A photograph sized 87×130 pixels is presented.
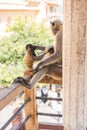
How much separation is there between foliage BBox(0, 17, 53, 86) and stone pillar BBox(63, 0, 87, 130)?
7868mm

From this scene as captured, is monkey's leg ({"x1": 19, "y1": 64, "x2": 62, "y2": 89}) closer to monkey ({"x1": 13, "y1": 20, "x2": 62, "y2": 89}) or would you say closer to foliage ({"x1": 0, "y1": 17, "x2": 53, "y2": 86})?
monkey ({"x1": 13, "y1": 20, "x2": 62, "y2": 89})

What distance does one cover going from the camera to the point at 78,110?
5.84 ft

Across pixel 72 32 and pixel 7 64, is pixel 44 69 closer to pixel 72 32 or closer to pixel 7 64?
pixel 72 32

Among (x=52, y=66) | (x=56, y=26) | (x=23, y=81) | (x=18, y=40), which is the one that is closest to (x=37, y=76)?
(x=23, y=81)

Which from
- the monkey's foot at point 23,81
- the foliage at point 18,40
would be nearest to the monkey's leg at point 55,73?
the monkey's foot at point 23,81

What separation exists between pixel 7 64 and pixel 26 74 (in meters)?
7.93

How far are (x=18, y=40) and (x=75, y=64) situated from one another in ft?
27.7

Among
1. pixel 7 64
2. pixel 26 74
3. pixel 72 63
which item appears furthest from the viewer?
pixel 7 64

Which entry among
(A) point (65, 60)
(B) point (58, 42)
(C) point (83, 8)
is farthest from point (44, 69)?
(C) point (83, 8)

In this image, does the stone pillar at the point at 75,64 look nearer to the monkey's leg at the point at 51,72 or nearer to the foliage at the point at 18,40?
the monkey's leg at the point at 51,72

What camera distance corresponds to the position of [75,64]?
1.70 metres

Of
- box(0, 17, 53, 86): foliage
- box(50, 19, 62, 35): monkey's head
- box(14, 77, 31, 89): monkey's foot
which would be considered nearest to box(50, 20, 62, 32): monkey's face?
box(50, 19, 62, 35): monkey's head

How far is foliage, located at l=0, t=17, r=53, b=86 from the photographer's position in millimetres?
9805

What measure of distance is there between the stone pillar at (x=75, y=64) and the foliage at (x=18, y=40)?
7.87 meters
